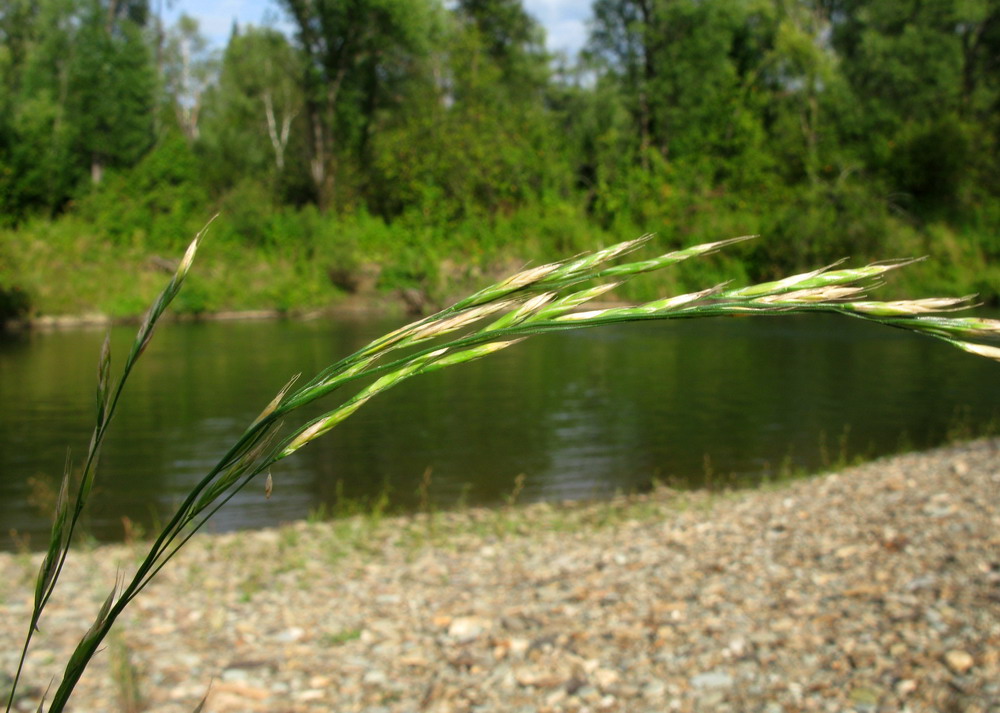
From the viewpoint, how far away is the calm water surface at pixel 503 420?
30.8 ft

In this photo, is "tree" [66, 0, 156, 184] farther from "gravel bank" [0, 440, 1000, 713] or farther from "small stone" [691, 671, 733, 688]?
"small stone" [691, 671, 733, 688]

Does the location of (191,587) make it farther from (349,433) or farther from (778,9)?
(778,9)

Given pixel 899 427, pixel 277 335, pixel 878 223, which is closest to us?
pixel 899 427

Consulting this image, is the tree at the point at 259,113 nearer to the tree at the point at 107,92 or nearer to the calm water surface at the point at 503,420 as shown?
the tree at the point at 107,92

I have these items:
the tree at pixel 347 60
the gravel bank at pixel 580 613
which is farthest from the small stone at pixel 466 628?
the tree at pixel 347 60

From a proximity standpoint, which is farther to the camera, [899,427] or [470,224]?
[470,224]

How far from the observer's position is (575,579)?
555 centimetres

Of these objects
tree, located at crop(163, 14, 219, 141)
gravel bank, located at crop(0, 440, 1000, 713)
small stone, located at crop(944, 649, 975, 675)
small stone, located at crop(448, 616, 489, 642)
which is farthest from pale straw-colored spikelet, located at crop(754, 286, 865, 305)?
tree, located at crop(163, 14, 219, 141)

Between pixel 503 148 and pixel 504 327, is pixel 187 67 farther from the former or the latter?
pixel 504 327

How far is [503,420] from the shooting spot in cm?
1270

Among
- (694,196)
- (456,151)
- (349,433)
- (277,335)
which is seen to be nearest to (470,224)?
(456,151)

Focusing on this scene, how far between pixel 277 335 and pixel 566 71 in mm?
26519

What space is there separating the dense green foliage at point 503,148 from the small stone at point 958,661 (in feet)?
93.2

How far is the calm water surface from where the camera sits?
9.39 meters
